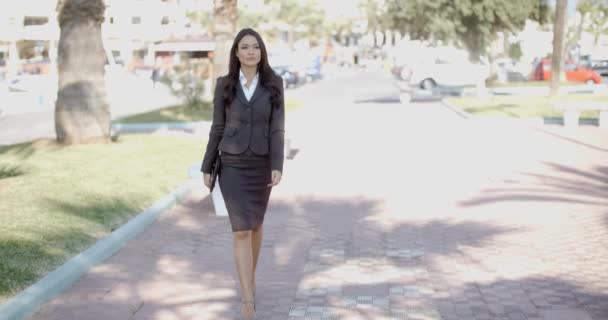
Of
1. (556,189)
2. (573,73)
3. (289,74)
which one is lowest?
(289,74)

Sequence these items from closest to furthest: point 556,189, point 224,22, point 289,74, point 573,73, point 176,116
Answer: point 556,189
point 224,22
point 176,116
point 573,73
point 289,74

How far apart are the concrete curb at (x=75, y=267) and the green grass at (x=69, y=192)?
0.11 m

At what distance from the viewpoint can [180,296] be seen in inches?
268

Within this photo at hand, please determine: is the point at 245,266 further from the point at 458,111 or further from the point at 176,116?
the point at 458,111

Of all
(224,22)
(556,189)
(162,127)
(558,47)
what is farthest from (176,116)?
(556,189)

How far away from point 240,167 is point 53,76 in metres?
45.6

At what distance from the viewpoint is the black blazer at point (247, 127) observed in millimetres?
6105

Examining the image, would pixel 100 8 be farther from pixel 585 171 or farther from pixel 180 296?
pixel 180 296

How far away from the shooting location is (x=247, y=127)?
6125 mm

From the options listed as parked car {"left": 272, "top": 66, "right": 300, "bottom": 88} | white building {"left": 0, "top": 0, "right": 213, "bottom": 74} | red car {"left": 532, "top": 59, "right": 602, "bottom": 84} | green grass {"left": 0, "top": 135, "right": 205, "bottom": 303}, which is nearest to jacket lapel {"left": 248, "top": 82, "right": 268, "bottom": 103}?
green grass {"left": 0, "top": 135, "right": 205, "bottom": 303}

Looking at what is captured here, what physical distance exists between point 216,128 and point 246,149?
0.27m

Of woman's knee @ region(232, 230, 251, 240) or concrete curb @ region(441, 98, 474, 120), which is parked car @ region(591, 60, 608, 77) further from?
woman's knee @ region(232, 230, 251, 240)

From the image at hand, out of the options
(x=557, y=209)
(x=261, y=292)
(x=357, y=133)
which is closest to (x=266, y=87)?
(x=261, y=292)

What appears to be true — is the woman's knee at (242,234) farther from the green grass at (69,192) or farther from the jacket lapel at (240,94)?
the green grass at (69,192)
